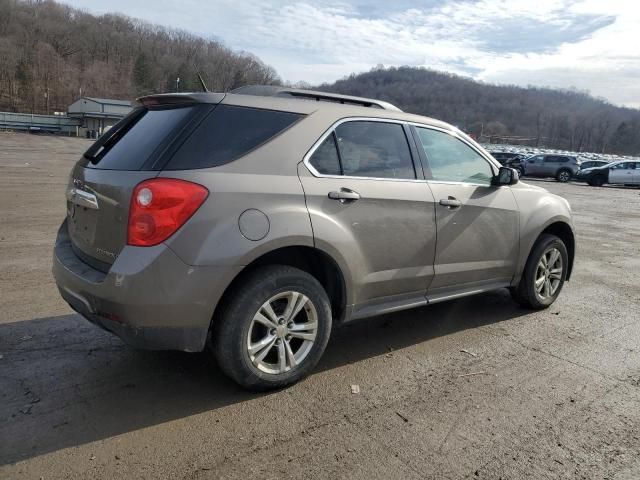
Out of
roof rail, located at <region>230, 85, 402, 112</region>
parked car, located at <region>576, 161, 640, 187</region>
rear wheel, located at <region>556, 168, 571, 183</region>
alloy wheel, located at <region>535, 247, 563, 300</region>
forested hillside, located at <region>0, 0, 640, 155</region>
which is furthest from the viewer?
forested hillside, located at <region>0, 0, 640, 155</region>

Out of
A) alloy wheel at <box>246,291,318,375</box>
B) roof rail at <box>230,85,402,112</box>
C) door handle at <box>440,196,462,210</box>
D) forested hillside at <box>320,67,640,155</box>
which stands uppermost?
forested hillside at <box>320,67,640,155</box>

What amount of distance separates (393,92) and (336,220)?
350 ft

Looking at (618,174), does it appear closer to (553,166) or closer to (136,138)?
(553,166)

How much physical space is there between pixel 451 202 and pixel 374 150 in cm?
81

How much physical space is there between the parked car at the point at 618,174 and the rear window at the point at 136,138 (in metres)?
32.5

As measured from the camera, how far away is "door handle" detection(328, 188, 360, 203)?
337 cm

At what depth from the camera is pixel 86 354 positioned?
3.70m

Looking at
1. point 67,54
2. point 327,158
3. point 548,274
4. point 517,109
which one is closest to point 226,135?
point 327,158

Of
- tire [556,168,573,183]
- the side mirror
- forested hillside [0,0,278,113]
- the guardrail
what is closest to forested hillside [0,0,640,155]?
forested hillside [0,0,278,113]

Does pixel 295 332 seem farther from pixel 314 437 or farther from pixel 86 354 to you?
pixel 86 354

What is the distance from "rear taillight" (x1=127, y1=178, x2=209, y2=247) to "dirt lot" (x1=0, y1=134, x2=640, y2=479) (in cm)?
103

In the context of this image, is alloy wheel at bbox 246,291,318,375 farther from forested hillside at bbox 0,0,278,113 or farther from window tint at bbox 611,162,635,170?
forested hillside at bbox 0,0,278,113

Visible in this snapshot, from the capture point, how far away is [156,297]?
9.21ft

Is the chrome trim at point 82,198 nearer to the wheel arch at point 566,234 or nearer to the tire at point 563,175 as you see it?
the wheel arch at point 566,234
